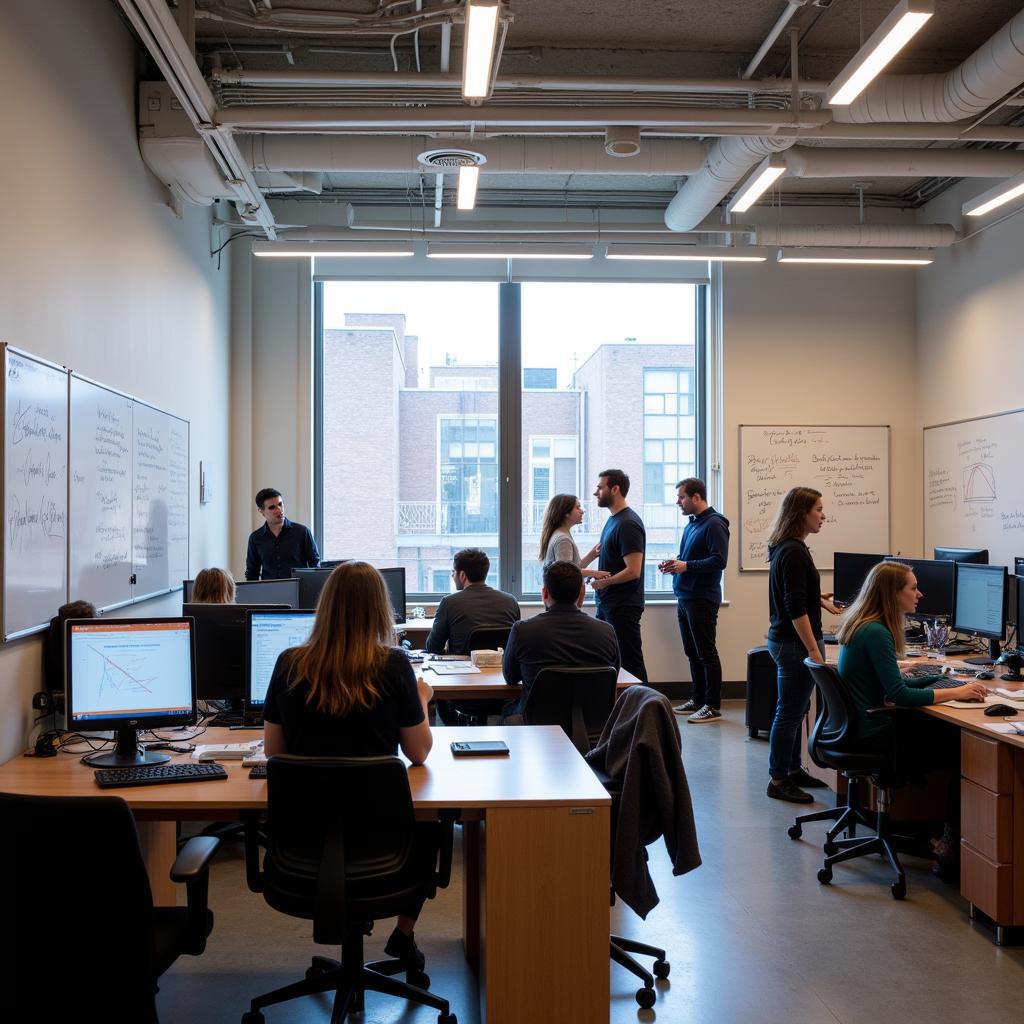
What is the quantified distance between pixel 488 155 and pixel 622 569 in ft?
8.96

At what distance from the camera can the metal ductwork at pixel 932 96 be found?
4.57 meters

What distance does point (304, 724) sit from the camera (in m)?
2.46

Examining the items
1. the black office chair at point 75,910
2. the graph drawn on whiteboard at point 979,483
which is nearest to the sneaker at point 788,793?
the graph drawn on whiteboard at point 979,483

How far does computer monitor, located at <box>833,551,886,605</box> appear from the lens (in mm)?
6238

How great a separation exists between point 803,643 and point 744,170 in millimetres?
2909

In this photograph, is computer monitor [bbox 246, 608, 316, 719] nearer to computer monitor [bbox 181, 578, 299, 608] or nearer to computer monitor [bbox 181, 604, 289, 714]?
computer monitor [bbox 181, 604, 289, 714]

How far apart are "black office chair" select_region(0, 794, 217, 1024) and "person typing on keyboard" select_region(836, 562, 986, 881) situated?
2862mm

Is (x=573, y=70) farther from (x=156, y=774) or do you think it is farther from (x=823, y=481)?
(x=156, y=774)

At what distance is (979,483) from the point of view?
6516 millimetres

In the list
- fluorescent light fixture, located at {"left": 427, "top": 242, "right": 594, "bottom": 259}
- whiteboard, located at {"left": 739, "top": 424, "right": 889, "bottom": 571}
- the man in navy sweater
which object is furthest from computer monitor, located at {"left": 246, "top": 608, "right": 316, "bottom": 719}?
whiteboard, located at {"left": 739, "top": 424, "right": 889, "bottom": 571}

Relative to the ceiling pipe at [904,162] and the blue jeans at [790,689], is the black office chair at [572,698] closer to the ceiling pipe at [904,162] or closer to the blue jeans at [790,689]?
the blue jeans at [790,689]

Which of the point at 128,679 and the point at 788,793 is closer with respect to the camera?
the point at 128,679

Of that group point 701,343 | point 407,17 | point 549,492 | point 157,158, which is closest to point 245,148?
point 157,158

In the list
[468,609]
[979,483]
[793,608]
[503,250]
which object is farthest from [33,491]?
[979,483]
